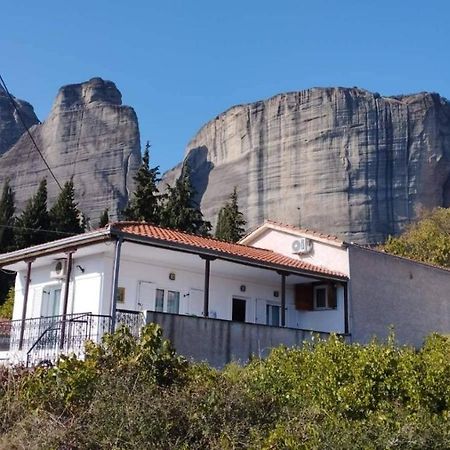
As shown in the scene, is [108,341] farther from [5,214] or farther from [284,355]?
[5,214]

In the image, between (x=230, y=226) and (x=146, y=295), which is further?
(x=230, y=226)

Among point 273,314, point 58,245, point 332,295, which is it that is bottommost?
point 273,314

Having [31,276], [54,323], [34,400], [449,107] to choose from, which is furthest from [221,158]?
[34,400]

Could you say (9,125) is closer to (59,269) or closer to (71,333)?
(59,269)

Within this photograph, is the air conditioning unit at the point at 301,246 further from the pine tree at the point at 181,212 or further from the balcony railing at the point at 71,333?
the pine tree at the point at 181,212

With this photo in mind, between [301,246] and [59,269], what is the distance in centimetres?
857

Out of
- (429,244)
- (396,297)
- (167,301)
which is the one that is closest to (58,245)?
(167,301)

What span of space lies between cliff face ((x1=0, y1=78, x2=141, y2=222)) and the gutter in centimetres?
6214

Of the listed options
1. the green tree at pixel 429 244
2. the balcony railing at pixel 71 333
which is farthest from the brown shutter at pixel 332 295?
the green tree at pixel 429 244

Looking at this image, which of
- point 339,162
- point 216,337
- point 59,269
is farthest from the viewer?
point 339,162

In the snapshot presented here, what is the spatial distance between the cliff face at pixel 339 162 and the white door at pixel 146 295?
4973cm

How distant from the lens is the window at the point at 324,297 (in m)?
22.3

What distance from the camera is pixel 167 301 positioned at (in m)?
20.6

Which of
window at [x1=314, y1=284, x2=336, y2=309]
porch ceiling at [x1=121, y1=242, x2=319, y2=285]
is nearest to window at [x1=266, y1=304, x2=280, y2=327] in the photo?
porch ceiling at [x1=121, y1=242, x2=319, y2=285]
